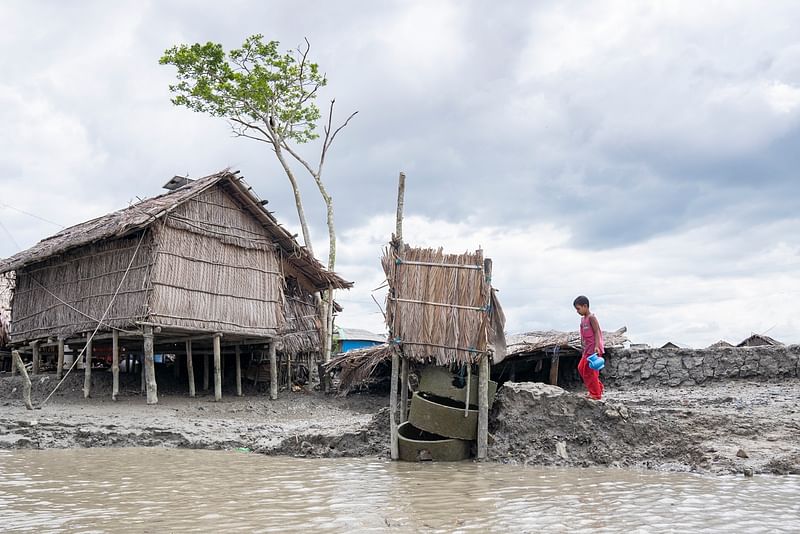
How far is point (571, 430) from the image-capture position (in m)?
7.44

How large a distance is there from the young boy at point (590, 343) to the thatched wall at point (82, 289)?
9.23 metres

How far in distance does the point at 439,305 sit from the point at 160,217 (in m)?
8.43

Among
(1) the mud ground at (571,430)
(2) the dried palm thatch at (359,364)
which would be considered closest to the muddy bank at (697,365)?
(1) the mud ground at (571,430)

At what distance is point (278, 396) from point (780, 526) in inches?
542

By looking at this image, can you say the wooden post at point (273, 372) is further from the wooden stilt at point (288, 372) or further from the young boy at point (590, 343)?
the young boy at point (590, 343)

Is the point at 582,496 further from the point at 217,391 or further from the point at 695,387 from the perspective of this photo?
the point at 217,391

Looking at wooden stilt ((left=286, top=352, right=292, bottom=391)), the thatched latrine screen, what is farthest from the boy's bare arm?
wooden stilt ((left=286, top=352, right=292, bottom=391))

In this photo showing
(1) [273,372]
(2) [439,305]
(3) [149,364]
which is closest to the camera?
(2) [439,305]

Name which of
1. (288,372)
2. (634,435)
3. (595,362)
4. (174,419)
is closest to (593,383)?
(595,362)

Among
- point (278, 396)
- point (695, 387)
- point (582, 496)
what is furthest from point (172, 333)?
point (582, 496)

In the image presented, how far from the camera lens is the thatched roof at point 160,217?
45.7 feet

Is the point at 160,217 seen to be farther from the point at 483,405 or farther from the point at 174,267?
the point at 483,405

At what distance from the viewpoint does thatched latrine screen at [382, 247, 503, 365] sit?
7664mm

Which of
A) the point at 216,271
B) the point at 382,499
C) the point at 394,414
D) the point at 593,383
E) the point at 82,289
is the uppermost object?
the point at 216,271
